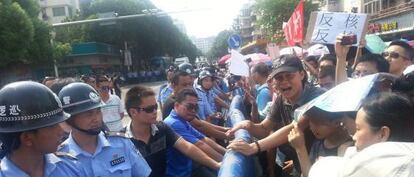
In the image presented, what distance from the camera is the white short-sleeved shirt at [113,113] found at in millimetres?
5898

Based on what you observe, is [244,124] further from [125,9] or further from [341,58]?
[125,9]

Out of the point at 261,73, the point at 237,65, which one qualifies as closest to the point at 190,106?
the point at 261,73

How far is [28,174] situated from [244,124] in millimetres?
2220

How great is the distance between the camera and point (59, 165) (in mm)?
2400

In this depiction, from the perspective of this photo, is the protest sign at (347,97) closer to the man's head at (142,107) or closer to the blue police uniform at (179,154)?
the man's head at (142,107)

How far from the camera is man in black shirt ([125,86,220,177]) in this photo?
3.51 m

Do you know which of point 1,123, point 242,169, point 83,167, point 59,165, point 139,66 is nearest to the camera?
point 1,123

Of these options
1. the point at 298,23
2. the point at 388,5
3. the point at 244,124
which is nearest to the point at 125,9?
the point at 388,5

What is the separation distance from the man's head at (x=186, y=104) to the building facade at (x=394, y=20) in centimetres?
2249

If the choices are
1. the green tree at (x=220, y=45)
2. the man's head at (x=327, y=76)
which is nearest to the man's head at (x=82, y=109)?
the man's head at (x=327, y=76)

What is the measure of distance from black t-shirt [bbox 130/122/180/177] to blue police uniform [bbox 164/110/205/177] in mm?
115

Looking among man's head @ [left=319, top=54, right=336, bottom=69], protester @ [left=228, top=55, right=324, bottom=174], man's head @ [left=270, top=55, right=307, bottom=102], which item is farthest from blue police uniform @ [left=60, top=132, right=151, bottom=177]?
man's head @ [left=319, top=54, right=336, bottom=69]

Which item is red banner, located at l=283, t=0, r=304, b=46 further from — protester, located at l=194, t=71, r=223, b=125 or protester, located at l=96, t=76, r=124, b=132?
protester, located at l=96, t=76, r=124, b=132

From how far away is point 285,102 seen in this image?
3.78 metres
